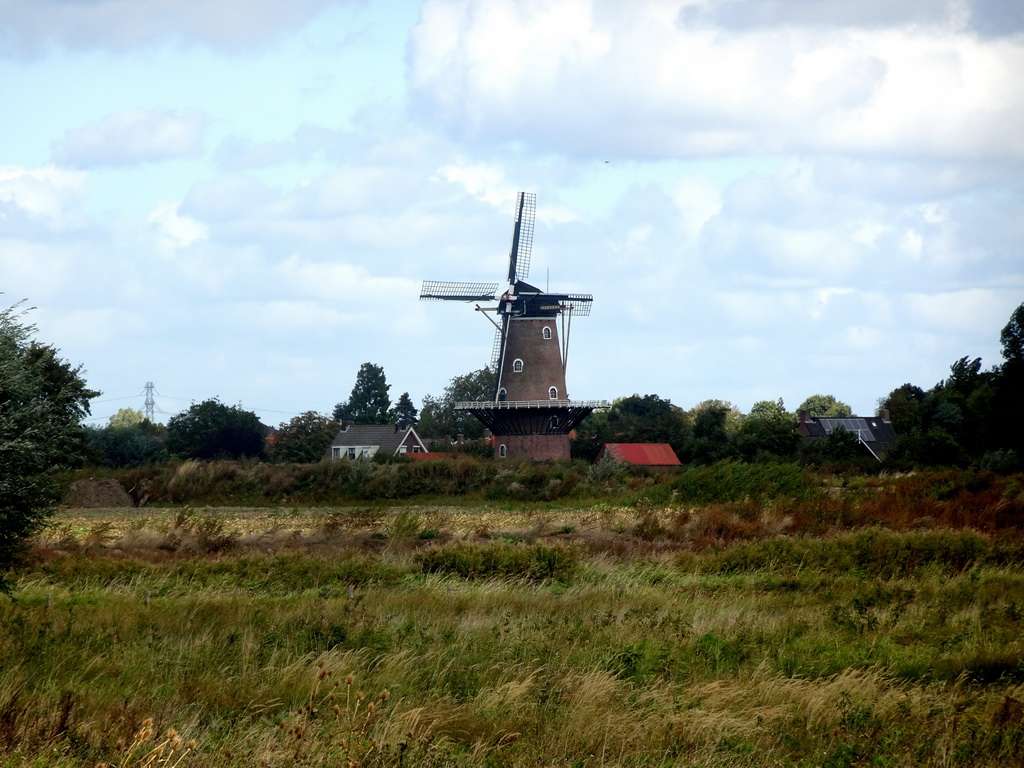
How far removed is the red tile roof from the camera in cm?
6900

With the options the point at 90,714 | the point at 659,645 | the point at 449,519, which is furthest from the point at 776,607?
the point at 449,519

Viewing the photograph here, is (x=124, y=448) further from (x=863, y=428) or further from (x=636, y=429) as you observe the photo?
(x=863, y=428)

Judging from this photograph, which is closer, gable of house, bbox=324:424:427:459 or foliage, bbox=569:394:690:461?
foliage, bbox=569:394:690:461

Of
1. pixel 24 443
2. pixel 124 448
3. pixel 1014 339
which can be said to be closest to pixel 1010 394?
pixel 1014 339

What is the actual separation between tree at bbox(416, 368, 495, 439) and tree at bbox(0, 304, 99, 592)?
283ft

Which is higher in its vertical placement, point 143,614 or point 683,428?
point 683,428

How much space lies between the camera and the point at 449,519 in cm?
3344

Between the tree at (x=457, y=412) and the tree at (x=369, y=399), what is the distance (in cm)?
383

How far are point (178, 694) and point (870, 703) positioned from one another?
20.4 feet

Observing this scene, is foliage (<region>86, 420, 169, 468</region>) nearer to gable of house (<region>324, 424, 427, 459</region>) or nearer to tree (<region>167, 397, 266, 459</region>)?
tree (<region>167, 397, 266, 459</region>)

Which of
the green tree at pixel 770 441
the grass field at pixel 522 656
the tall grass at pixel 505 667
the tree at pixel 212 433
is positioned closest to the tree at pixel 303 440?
the tree at pixel 212 433

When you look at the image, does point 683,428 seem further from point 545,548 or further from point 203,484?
point 545,548

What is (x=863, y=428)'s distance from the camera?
85312 millimetres

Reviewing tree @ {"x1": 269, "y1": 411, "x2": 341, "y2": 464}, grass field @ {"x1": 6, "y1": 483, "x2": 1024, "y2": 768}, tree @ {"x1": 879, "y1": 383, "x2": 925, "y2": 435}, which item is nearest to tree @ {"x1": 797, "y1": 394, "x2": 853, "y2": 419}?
tree @ {"x1": 879, "y1": 383, "x2": 925, "y2": 435}
